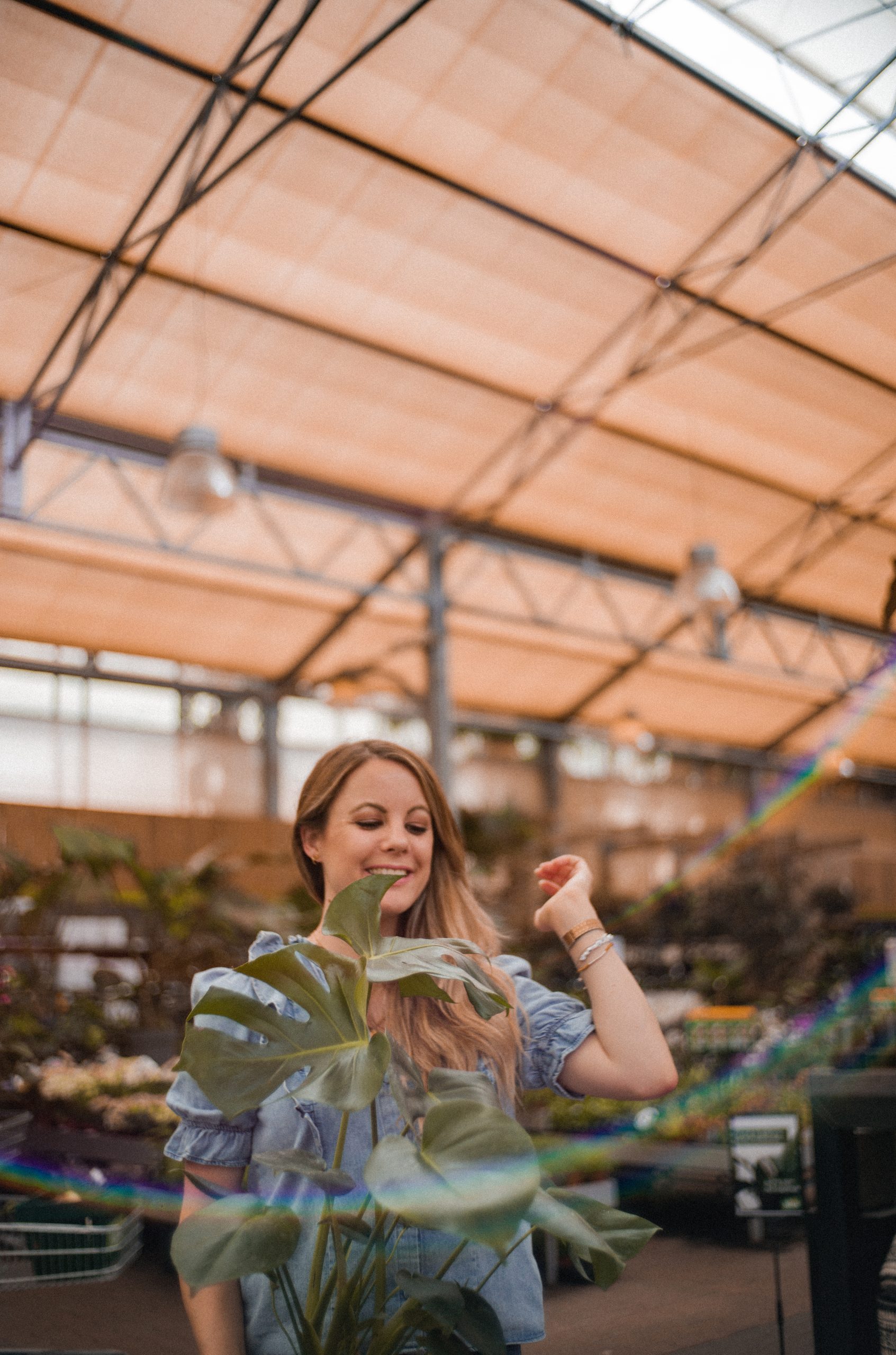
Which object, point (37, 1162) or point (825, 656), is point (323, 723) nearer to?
point (825, 656)

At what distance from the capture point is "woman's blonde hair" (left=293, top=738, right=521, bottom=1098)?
1.38 meters

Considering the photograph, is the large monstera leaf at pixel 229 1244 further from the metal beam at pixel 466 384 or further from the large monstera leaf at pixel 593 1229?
the metal beam at pixel 466 384

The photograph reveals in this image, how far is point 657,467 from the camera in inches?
420

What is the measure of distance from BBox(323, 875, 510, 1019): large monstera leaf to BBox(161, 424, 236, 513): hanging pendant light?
513cm

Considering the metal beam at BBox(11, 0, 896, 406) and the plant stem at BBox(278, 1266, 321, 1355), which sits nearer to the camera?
the plant stem at BBox(278, 1266, 321, 1355)

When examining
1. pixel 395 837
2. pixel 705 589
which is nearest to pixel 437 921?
pixel 395 837

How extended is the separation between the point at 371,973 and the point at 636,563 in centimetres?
1193

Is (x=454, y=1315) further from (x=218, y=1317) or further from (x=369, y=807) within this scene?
(x=369, y=807)

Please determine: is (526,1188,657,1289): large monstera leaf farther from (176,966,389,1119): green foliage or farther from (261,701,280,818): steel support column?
(261,701,280,818): steel support column

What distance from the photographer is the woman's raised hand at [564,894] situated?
1.43 metres

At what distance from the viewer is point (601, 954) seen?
1.39 m

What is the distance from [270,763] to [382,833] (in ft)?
39.0

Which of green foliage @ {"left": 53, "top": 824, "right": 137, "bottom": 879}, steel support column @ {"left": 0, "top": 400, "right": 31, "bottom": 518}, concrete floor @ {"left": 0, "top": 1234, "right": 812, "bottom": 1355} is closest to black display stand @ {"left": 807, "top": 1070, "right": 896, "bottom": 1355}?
concrete floor @ {"left": 0, "top": 1234, "right": 812, "bottom": 1355}

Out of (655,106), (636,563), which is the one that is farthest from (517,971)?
(636,563)
